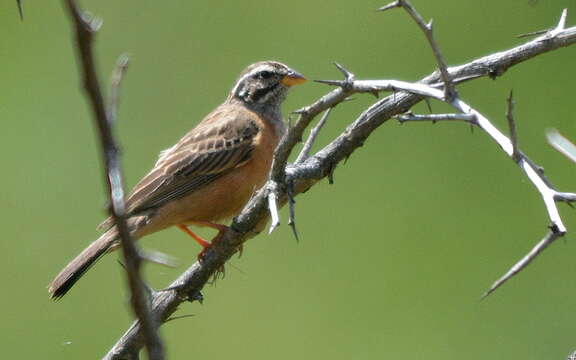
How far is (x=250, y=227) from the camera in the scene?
3.78m

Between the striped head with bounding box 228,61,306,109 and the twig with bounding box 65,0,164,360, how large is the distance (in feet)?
18.4

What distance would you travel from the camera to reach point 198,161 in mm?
6477

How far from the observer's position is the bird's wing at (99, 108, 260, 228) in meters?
6.16

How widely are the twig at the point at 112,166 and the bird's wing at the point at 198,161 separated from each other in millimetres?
4714

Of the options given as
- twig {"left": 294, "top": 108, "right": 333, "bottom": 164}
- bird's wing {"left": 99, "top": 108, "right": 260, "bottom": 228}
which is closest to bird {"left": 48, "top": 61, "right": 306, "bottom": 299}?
bird's wing {"left": 99, "top": 108, "right": 260, "bottom": 228}

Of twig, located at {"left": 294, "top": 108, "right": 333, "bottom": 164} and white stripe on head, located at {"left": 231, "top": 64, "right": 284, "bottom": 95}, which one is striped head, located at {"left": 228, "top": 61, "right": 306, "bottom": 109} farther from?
twig, located at {"left": 294, "top": 108, "right": 333, "bottom": 164}

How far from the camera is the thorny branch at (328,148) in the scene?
109 inches

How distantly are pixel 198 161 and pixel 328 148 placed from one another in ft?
9.34

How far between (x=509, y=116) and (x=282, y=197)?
1.32 meters

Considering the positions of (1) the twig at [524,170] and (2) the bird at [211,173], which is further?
(2) the bird at [211,173]

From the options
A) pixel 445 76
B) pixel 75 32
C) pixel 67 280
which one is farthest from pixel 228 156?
pixel 75 32

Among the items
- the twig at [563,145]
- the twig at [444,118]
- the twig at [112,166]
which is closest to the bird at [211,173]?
the twig at [444,118]

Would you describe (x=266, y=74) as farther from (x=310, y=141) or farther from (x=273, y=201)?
(x=273, y=201)

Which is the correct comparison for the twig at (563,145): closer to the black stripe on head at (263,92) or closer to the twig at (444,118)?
the twig at (444,118)
